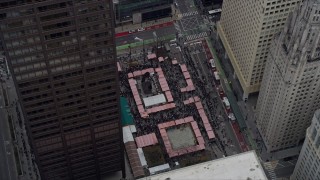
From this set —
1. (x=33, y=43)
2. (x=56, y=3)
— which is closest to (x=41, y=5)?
(x=56, y=3)

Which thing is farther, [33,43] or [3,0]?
[33,43]

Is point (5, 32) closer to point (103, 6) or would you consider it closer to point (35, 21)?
point (35, 21)

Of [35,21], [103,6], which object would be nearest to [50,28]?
[35,21]

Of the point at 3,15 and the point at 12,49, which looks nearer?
the point at 3,15

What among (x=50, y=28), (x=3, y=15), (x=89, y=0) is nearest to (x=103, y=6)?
(x=89, y=0)

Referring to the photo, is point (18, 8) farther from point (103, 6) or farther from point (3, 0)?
point (103, 6)

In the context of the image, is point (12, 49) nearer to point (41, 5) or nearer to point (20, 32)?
point (20, 32)

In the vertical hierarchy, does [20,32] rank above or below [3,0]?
below

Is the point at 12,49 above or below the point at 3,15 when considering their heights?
below
